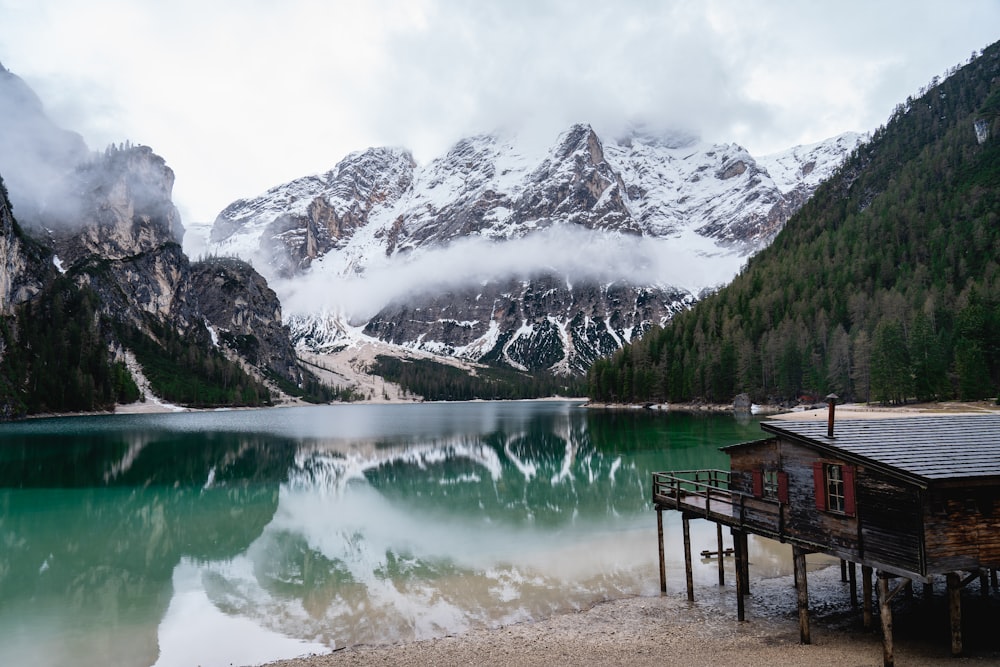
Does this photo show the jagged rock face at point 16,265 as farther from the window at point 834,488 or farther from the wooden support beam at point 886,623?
the wooden support beam at point 886,623

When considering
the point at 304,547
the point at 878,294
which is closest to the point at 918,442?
the point at 304,547

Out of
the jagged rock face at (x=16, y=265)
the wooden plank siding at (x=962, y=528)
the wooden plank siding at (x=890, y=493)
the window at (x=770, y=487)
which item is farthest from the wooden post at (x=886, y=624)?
the jagged rock face at (x=16, y=265)

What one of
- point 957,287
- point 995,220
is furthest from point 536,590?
point 995,220

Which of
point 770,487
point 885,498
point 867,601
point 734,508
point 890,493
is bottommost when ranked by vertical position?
point 867,601

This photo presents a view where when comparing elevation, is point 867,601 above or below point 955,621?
below

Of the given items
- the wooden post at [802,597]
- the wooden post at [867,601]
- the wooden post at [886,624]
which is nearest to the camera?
the wooden post at [886,624]

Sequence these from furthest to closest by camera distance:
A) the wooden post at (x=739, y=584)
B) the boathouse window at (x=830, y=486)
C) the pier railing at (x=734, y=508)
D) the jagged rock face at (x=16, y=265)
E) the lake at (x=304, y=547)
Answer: the jagged rock face at (x=16, y=265) → the lake at (x=304, y=547) → the wooden post at (x=739, y=584) → the pier railing at (x=734, y=508) → the boathouse window at (x=830, y=486)

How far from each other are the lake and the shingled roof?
10.5 meters

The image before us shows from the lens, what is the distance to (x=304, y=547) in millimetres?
33781

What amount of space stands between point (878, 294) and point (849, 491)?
11506 centimetres

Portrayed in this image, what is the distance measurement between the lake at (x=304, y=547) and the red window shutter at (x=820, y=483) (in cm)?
952

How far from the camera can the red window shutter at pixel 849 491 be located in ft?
53.7

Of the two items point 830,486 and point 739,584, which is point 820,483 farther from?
point 739,584

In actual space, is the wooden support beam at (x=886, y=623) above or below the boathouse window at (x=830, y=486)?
below
